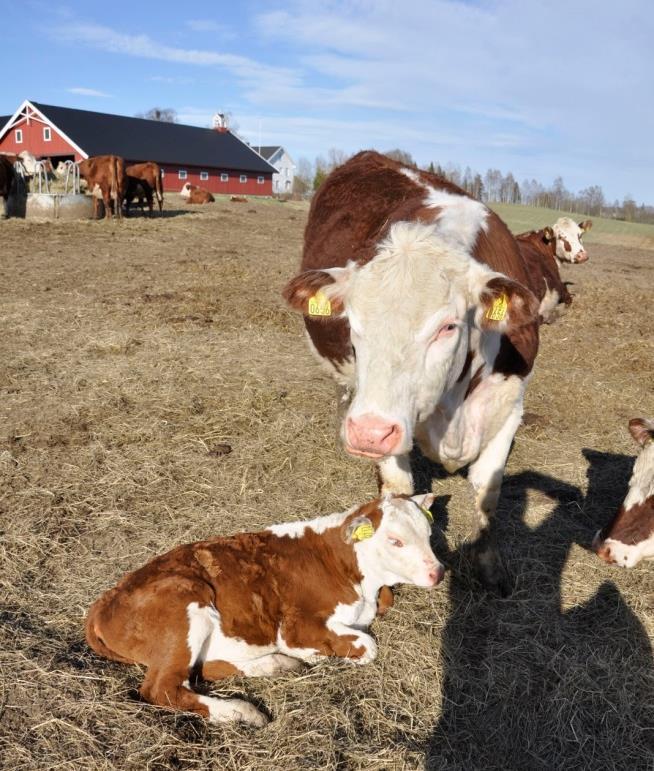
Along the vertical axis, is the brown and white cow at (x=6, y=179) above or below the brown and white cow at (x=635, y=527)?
above

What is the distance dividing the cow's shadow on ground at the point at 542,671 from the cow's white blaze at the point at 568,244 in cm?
828

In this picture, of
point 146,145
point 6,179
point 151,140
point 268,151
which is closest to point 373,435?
point 6,179

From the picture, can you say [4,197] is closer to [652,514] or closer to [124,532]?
[124,532]

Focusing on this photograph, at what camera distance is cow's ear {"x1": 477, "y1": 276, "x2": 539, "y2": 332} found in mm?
3184

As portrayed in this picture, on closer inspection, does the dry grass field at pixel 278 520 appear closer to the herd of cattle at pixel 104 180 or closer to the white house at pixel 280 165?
the herd of cattle at pixel 104 180

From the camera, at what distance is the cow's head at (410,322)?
9.39ft

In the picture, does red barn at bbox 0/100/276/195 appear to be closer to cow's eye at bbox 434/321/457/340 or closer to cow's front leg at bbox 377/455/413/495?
cow's front leg at bbox 377/455/413/495

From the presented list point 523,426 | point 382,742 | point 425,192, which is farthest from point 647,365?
point 382,742

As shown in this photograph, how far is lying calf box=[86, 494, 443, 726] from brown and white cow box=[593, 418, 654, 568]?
1153 mm

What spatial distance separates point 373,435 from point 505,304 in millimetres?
941

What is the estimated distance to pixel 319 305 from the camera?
136 inches

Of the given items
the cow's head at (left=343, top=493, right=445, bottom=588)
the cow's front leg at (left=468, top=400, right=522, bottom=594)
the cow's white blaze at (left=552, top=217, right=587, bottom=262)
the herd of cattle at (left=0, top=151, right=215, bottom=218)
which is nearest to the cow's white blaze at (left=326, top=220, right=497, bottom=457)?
the cow's head at (left=343, top=493, right=445, bottom=588)

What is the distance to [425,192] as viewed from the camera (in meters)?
4.80

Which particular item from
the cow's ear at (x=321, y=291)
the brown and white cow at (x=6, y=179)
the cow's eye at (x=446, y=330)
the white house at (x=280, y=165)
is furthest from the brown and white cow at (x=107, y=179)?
the white house at (x=280, y=165)
